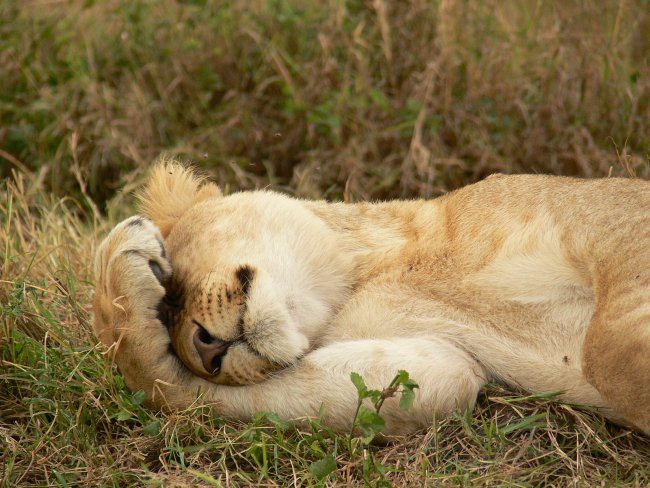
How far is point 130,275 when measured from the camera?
3.26m

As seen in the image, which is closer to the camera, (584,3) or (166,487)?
(166,487)

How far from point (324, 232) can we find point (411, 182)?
7.71ft

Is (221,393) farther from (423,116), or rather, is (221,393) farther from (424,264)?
(423,116)

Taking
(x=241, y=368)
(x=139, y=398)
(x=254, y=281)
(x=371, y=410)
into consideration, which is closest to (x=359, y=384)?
(x=371, y=410)

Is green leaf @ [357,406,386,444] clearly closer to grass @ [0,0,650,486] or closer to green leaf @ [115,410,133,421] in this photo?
green leaf @ [115,410,133,421]

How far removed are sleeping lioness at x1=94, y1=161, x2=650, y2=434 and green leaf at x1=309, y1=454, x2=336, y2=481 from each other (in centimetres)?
27

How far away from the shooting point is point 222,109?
655cm

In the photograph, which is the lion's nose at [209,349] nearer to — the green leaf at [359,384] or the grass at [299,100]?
the green leaf at [359,384]

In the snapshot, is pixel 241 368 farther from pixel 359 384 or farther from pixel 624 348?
pixel 624 348

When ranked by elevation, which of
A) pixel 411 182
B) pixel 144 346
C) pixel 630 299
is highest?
pixel 630 299

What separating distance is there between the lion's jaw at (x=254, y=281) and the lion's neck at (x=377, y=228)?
0.23 feet

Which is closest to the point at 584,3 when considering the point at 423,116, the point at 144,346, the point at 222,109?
the point at 423,116

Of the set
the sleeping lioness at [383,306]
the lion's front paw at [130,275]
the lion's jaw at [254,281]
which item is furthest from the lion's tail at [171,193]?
the lion's front paw at [130,275]

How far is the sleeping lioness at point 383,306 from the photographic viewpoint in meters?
3.18
